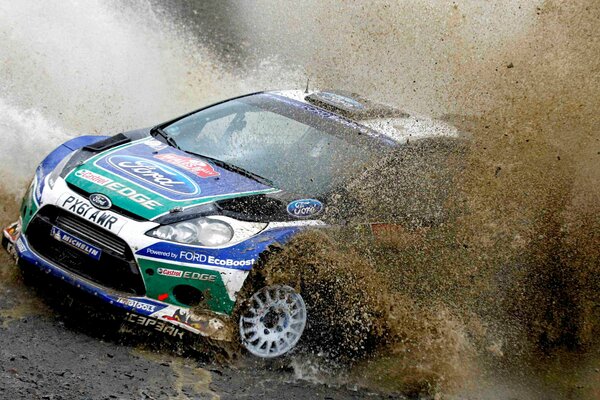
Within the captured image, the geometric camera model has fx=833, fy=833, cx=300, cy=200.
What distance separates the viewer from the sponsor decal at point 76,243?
473cm

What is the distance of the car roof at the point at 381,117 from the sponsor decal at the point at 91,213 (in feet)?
6.89

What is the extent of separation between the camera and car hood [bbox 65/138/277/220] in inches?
192

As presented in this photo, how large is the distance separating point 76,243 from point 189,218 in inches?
26.2

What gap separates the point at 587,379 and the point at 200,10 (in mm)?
8635


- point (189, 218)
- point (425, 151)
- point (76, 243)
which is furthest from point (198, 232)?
point (425, 151)

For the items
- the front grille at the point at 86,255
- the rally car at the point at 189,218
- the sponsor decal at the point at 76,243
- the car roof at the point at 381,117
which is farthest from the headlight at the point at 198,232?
the car roof at the point at 381,117

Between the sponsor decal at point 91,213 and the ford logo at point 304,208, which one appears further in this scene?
the ford logo at point 304,208

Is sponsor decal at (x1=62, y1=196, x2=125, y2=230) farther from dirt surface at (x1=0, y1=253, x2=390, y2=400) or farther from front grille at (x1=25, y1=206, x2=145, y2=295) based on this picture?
dirt surface at (x1=0, y1=253, x2=390, y2=400)

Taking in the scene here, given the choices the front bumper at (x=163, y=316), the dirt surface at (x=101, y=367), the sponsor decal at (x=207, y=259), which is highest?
the sponsor decal at (x=207, y=259)

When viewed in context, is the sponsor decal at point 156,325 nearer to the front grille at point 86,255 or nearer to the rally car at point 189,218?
the rally car at point 189,218

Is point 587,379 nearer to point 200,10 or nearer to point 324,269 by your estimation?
point 324,269

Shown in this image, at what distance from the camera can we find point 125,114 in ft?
31.2

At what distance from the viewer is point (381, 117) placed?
627 cm

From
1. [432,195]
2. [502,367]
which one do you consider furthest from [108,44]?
[502,367]
